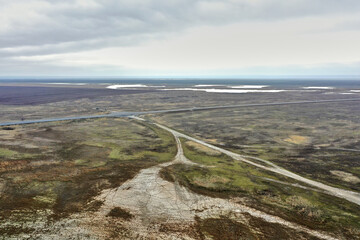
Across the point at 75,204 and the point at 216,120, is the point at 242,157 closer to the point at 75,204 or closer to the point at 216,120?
the point at 75,204

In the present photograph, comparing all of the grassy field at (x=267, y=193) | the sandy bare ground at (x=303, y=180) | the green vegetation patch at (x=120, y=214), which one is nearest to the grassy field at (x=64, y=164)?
the green vegetation patch at (x=120, y=214)

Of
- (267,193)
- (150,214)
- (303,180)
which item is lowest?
(150,214)

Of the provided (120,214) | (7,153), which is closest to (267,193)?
(120,214)

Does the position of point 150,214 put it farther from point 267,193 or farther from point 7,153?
point 7,153

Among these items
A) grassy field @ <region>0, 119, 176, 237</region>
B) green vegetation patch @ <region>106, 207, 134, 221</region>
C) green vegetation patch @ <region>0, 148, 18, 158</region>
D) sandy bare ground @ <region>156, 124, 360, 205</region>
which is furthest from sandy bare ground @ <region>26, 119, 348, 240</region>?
green vegetation patch @ <region>0, 148, 18, 158</region>

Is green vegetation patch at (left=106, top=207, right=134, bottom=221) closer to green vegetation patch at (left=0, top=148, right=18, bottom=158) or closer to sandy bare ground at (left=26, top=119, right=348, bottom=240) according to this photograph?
sandy bare ground at (left=26, top=119, right=348, bottom=240)
